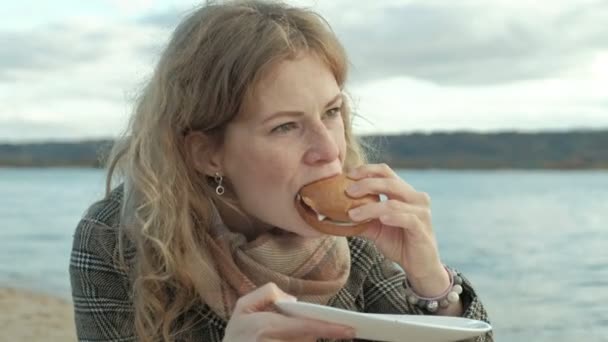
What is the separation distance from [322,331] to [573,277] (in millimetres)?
10439

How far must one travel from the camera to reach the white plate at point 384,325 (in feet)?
6.49

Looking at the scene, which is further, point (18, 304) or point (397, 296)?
point (18, 304)

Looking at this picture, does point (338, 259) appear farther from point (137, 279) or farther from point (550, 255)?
point (550, 255)

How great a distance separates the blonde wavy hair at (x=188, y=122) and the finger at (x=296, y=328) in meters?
0.67

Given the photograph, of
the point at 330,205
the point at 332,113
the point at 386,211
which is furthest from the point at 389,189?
the point at 332,113

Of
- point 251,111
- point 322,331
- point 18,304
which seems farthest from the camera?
point 18,304

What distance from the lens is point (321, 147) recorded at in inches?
103

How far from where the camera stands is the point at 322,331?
2.04 meters

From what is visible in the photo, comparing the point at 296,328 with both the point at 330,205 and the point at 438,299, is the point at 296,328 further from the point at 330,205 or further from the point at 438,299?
the point at 438,299

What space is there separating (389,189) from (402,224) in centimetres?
11

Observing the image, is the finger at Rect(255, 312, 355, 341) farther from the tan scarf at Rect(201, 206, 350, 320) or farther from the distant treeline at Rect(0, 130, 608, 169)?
the distant treeline at Rect(0, 130, 608, 169)

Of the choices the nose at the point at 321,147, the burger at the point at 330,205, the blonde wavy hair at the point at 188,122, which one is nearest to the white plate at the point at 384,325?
the burger at the point at 330,205

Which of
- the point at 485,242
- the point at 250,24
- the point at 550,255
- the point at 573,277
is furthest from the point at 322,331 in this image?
the point at 485,242

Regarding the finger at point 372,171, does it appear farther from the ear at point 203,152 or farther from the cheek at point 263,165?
the ear at point 203,152
